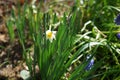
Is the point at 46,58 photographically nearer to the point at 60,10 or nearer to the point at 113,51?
the point at 113,51

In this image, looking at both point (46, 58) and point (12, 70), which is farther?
point (12, 70)

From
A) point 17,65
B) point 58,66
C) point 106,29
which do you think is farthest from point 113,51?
point 17,65

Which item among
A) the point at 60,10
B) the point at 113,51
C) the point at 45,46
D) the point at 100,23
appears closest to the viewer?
the point at 45,46

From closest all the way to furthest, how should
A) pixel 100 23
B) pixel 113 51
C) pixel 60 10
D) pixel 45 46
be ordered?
pixel 45 46 → pixel 113 51 → pixel 100 23 → pixel 60 10

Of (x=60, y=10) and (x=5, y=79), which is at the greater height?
(x=60, y=10)

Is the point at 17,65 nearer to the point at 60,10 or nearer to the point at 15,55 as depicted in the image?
the point at 15,55

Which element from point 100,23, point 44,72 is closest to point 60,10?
point 100,23

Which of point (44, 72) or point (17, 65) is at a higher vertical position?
point (44, 72)

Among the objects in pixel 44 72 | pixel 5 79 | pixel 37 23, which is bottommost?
pixel 5 79

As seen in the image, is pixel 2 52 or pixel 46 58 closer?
pixel 46 58
